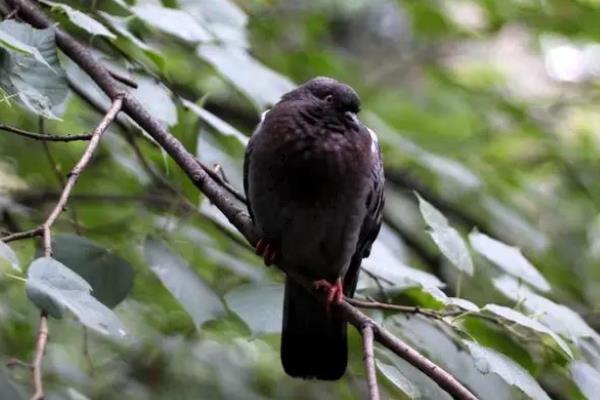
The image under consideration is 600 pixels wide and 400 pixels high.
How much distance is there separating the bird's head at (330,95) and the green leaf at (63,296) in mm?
1017

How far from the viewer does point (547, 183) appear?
4.69 meters

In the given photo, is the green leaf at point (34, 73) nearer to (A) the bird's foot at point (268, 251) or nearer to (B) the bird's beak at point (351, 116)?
(A) the bird's foot at point (268, 251)

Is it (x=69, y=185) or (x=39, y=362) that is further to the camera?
(x=69, y=185)

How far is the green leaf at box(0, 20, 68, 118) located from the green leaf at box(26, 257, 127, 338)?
400 millimetres

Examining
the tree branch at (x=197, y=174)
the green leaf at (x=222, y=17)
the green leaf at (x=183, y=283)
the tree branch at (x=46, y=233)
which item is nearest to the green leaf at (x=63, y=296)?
the tree branch at (x=46, y=233)

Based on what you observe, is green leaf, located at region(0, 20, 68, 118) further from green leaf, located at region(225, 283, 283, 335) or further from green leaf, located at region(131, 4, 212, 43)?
green leaf, located at region(225, 283, 283, 335)

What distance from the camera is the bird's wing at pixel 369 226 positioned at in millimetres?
2266

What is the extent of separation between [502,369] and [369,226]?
2.02ft

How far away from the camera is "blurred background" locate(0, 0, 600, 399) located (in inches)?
83.7

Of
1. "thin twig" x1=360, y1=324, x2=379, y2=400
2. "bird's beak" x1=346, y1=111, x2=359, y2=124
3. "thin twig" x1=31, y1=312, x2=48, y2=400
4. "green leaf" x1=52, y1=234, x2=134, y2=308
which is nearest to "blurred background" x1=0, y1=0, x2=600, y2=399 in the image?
"green leaf" x1=52, y1=234, x2=134, y2=308

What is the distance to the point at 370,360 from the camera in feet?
5.07

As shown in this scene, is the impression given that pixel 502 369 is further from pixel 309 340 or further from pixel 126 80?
pixel 126 80

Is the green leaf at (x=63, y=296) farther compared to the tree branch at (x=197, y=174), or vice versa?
the tree branch at (x=197, y=174)

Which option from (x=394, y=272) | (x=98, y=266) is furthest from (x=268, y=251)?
(x=98, y=266)
